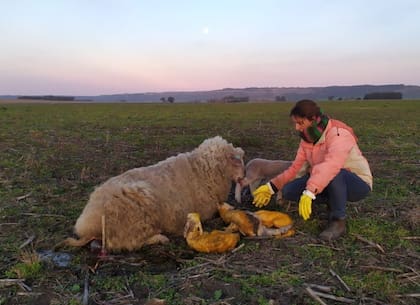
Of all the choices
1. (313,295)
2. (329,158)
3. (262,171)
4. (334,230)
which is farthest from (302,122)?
(313,295)

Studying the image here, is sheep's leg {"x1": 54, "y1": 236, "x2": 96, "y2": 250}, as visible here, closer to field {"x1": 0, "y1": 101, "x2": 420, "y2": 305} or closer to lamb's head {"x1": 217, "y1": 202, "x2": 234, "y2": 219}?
field {"x1": 0, "y1": 101, "x2": 420, "y2": 305}

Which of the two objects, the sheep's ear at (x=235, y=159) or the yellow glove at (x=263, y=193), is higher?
the sheep's ear at (x=235, y=159)

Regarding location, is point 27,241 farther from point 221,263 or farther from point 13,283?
point 221,263

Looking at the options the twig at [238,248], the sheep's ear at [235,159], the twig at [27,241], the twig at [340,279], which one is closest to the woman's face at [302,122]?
the sheep's ear at [235,159]

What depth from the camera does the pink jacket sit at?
4.72 meters

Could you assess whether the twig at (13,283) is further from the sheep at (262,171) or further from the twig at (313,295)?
the sheep at (262,171)

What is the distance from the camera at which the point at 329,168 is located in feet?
15.5

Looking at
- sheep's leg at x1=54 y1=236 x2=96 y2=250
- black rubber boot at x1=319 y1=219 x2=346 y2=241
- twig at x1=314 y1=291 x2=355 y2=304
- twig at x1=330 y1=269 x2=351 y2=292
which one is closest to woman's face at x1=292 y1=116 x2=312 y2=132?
black rubber boot at x1=319 y1=219 x2=346 y2=241

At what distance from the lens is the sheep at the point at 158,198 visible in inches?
179

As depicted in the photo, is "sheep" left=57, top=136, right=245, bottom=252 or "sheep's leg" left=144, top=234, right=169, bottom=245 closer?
"sheep" left=57, top=136, right=245, bottom=252

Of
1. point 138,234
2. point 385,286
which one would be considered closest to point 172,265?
point 138,234

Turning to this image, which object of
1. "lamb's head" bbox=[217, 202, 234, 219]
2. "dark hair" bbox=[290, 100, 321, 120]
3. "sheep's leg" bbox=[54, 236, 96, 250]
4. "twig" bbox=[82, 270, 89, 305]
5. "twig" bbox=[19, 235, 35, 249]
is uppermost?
"dark hair" bbox=[290, 100, 321, 120]

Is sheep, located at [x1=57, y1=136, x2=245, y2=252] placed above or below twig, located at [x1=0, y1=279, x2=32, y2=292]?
above

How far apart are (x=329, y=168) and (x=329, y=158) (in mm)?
130
